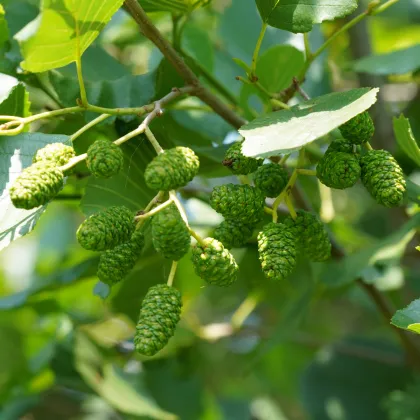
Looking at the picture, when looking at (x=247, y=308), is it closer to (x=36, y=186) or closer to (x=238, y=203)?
(x=238, y=203)

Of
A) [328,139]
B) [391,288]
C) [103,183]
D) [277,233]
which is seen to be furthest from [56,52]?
[391,288]

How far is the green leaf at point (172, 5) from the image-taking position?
1349mm

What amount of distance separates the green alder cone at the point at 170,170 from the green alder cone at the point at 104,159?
0.07 meters

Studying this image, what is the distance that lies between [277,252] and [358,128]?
0.81 feet

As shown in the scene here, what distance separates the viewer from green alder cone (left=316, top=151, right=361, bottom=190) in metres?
1.10

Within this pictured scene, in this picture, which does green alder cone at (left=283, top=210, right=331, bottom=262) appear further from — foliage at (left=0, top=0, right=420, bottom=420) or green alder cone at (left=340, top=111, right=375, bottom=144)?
green alder cone at (left=340, top=111, right=375, bottom=144)

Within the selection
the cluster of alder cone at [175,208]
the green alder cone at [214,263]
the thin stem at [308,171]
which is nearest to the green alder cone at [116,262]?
the cluster of alder cone at [175,208]

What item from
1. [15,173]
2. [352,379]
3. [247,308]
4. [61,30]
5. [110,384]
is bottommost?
[352,379]

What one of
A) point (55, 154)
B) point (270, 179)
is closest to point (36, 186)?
point (55, 154)

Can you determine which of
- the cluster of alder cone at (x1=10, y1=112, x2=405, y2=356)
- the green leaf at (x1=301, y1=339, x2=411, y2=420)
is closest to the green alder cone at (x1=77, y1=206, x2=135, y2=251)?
the cluster of alder cone at (x1=10, y1=112, x2=405, y2=356)

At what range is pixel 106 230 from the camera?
3.49 feet

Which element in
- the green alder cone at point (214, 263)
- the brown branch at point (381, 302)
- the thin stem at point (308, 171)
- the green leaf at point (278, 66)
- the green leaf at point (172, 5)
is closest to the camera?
the green alder cone at point (214, 263)

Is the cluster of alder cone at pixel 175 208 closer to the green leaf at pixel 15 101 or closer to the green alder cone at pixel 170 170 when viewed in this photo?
the green alder cone at pixel 170 170

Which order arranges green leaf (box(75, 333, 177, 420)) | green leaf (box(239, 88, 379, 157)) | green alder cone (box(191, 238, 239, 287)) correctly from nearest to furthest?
green leaf (box(239, 88, 379, 157))
green alder cone (box(191, 238, 239, 287))
green leaf (box(75, 333, 177, 420))
